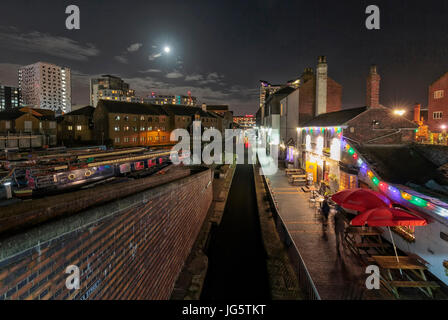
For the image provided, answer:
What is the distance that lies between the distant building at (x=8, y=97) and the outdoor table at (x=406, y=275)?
16850cm

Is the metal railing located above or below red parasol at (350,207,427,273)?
below

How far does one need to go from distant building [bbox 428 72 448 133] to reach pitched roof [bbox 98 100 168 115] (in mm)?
53915

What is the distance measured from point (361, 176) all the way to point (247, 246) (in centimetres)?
744

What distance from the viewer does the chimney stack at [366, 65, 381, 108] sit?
→ 15312 millimetres

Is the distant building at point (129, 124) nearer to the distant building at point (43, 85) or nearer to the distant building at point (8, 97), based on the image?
the distant building at point (43, 85)

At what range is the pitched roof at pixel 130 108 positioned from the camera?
48.3 meters

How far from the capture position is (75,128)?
49.6 m

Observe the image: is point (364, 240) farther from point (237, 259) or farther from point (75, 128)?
point (75, 128)

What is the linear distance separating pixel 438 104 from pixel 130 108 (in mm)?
56791

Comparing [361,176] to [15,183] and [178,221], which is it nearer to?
[178,221]

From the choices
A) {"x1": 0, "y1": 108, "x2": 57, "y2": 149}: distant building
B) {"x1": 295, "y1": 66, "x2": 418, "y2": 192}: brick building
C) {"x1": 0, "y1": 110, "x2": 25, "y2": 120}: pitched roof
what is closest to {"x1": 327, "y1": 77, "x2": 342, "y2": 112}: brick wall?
{"x1": 295, "y1": 66, "x2": 418, "y2": 192}: brick building

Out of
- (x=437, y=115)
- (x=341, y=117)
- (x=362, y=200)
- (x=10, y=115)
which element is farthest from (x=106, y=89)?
(x=362, y=200)

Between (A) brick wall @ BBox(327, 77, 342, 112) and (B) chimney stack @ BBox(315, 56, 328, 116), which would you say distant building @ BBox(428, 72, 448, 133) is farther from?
(B) chimney stack @ BBox(315, 56, 328, 116)

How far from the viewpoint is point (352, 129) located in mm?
15016
